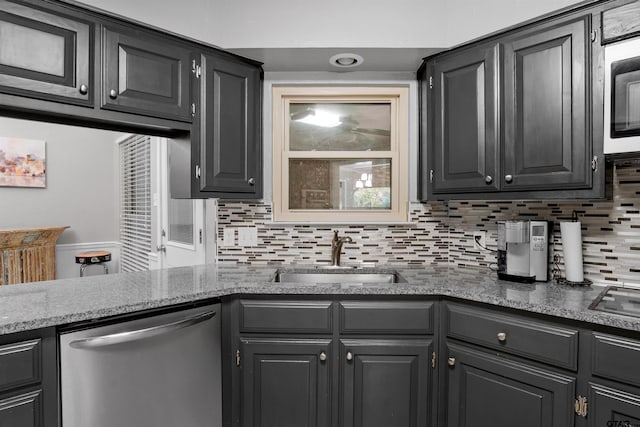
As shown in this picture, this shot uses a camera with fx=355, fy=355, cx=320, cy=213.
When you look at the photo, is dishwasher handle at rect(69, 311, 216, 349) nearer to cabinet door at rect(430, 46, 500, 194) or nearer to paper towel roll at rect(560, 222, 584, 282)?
cabinet door at rect(430, 46, 500, 194)

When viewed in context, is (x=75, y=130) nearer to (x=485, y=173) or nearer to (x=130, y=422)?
(x=130, y=422)

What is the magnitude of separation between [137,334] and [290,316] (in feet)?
2.15

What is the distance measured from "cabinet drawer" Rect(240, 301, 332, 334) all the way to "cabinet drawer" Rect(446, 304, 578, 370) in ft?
1.94

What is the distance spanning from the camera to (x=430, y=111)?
2072 mm

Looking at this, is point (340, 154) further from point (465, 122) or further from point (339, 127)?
point (465, 122)

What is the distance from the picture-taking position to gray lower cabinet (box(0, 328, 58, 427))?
116 centimetres

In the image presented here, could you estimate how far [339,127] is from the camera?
2.39 meters

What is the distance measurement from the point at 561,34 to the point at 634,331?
4.14 feet

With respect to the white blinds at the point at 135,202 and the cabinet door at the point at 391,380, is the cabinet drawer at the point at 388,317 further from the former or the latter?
the white blinds at the point at 135,202

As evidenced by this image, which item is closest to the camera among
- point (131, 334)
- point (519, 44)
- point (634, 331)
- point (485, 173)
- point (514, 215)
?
point (634, 331)

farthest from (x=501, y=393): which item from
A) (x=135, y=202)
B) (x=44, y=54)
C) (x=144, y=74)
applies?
(x=135, y=202)

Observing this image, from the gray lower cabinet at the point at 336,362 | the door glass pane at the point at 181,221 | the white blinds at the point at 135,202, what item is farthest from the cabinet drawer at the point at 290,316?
the white blinds at the point at 135,202

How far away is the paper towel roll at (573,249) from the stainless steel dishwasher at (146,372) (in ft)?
5.73

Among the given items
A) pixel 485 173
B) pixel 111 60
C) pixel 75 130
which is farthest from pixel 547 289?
pixel 75 130
